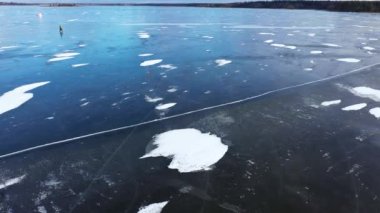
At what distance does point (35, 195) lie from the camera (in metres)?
2.87

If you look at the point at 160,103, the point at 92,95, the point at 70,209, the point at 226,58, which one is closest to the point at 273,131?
the point at 160,103

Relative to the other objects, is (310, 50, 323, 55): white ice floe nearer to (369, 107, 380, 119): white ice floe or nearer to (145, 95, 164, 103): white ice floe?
(369, 107, 380, 119): white ice floe

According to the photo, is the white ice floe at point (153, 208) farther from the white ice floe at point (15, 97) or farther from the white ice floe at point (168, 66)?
the white ice floe at point (168, 66)

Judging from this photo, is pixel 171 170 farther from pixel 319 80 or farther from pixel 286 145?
pixel 319 80

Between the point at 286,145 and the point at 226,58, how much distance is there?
5.09 m

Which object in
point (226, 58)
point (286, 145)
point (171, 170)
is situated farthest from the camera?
Result: point (226, 58)

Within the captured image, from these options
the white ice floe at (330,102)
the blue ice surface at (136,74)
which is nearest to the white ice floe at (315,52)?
the blue ice surface at (136,74)

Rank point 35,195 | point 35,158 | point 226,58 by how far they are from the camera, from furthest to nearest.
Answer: point 226,58
point 35,158
point 35,195

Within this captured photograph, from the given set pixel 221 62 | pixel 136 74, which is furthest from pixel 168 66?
pixel 221 62

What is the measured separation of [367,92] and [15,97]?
19.2ft

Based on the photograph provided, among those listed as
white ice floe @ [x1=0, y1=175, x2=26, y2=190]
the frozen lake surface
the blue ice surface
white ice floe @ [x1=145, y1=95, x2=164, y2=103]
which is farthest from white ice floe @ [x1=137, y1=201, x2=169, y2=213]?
white ice floe @ [x1=145, y1=95, x2=164, y2=103]

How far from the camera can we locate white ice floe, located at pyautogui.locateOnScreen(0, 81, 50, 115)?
5.10 m

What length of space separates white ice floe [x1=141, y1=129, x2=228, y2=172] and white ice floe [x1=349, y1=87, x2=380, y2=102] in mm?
2890

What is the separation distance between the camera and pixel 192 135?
4031mm
